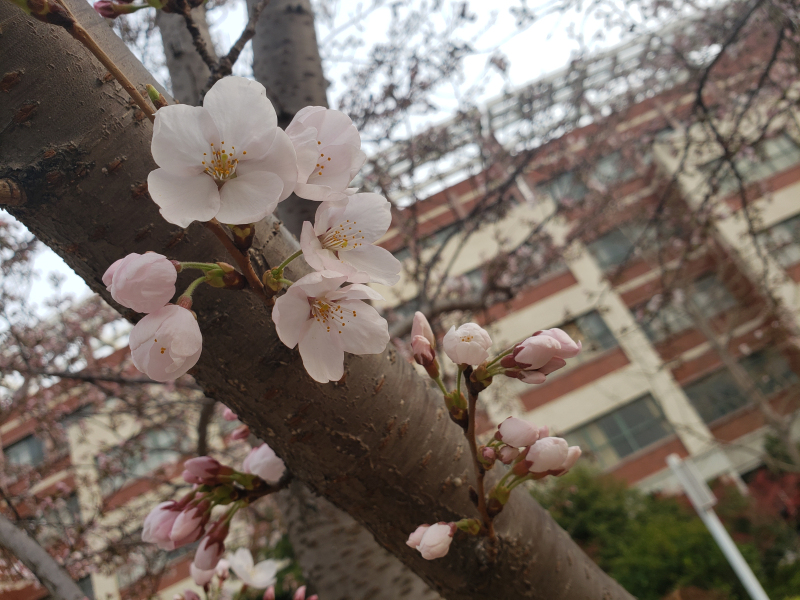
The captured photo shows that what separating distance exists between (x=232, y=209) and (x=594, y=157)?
7.29m

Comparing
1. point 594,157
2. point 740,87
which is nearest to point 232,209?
point 594,157

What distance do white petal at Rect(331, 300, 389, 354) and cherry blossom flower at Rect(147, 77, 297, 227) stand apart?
0.16 m

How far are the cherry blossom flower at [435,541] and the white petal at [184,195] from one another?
503 millimetres

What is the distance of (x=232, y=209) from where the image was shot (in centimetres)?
52

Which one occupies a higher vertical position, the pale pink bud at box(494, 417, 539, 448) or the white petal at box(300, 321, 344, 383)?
the white petal at box(300, 321, 344, 383)

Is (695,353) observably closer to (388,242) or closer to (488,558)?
(388,242)

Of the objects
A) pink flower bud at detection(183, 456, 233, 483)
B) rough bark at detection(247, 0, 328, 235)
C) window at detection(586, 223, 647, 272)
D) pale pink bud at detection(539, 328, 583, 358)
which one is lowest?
pale pink bud at detection(539, 328, 583, 358)

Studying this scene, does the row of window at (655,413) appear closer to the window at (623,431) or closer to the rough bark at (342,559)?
the window at (623,431)

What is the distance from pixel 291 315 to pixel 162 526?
21.1 inches

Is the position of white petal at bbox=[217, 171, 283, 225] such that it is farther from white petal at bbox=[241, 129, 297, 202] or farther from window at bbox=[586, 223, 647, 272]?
window at bbox=[586, 223, 647, 272]

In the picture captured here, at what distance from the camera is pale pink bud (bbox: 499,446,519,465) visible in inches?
28.4

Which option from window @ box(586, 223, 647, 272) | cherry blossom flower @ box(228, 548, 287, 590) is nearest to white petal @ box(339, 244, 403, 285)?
cherry blossom flower @ box(228, 548, 287, 590)

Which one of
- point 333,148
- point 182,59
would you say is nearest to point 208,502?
point 333,148

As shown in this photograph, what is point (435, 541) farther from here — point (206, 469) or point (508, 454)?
point (206, 469)
